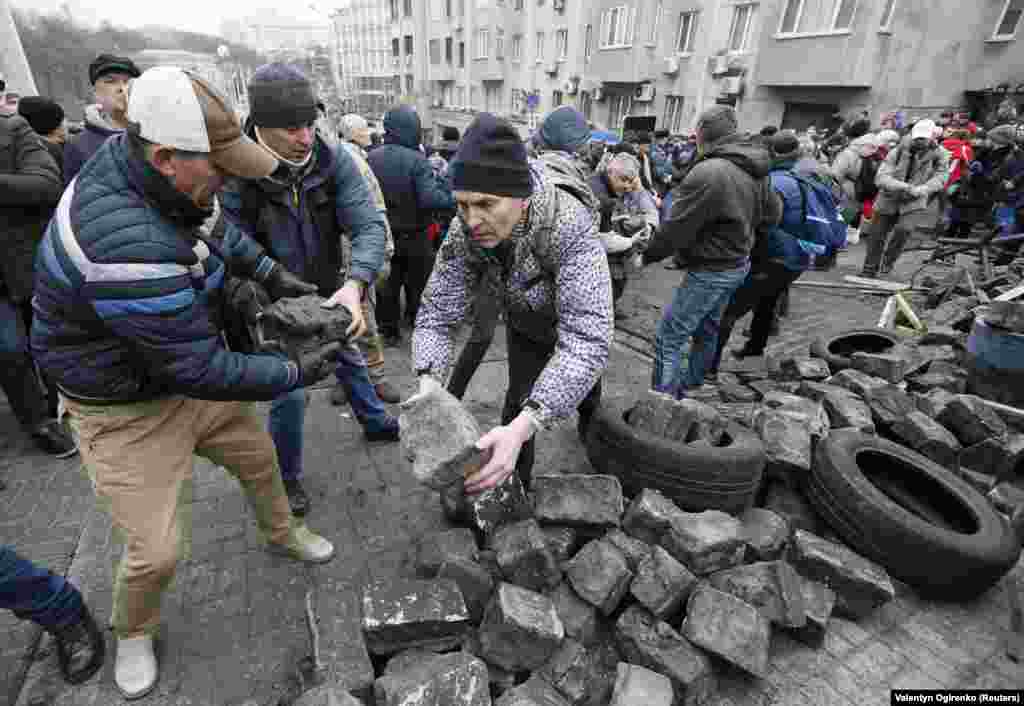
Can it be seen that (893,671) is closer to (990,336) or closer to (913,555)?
(913,555)

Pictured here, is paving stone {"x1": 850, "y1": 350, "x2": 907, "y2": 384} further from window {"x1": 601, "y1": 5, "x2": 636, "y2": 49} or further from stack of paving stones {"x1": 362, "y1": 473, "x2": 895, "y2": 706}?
window {"x1": 601, "y1": 5, "x2": 636, "y2": 49}

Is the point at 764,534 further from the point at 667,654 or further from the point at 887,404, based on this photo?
the point at 887,404

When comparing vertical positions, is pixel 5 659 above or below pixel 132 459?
below

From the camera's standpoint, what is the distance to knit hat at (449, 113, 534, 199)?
1875 mm

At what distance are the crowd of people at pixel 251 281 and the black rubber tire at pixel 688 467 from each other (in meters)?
0.46

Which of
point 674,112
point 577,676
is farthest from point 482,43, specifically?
point 577,676

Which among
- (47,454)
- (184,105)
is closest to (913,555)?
(184,105)

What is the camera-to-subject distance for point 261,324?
2.31 meters

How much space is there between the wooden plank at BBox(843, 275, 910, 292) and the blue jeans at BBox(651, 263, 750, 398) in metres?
4.96

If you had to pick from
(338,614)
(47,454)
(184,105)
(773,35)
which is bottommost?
(47,454)

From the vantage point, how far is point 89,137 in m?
3.61

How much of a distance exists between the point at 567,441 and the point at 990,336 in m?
3.46

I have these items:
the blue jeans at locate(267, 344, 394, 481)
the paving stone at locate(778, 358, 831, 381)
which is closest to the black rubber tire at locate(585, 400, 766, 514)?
the blue jeans at locate(267, 344, 394, 481)

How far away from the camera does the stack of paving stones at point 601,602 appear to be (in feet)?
7.06
